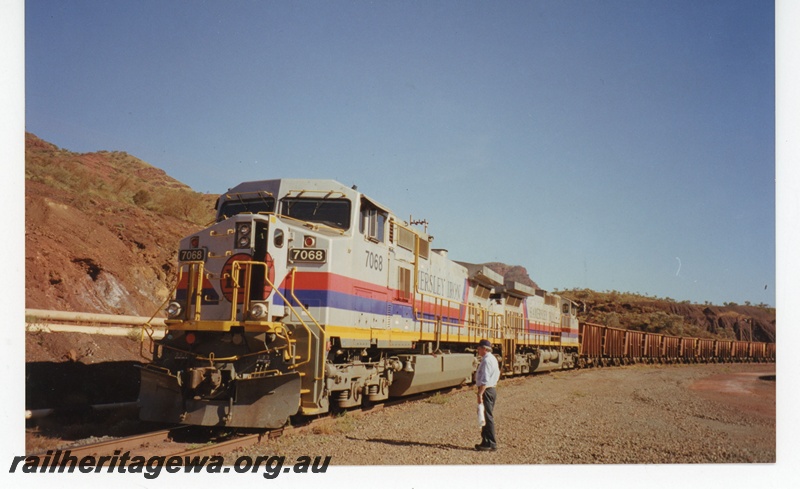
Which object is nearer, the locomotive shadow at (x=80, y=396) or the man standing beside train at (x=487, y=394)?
the man standing beside train at (x=487, y=394)

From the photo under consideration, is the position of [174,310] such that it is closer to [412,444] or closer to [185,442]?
[185,442]

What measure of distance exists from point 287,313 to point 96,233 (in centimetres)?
1222

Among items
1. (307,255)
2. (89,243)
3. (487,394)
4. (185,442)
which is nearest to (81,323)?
(89,243)

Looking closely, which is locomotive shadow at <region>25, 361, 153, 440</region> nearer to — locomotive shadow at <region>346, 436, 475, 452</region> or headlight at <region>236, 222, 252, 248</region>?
headlight at <region>236, 222, 252, 248</region>

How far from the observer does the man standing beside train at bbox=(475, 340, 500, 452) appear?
7.38 metres

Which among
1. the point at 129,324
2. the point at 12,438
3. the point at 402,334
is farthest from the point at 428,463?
the point at 129,324

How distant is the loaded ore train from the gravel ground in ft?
1.48

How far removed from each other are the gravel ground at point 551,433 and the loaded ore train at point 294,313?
452 millimetres

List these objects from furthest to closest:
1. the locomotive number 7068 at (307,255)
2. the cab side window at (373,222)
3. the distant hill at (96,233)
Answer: the distant hill at (96,233)
the cab side window at (373,222)
the locomotive number 7068 at (307,255)

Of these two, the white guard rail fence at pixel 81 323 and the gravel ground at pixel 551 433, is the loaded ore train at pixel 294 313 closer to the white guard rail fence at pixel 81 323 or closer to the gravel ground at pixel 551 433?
the gravel ground at pixel 551 433

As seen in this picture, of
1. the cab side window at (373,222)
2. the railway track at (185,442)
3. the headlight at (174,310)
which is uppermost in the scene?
the cab side window at (373,222)

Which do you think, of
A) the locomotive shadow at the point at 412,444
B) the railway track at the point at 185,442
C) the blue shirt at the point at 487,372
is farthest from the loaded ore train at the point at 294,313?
the blue shirt at the point at 487,372

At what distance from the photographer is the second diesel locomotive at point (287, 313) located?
7.09 m

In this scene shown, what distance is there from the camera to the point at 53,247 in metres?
14.6
